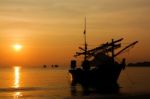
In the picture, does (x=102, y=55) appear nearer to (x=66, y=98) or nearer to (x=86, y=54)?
(x=86, y=54)

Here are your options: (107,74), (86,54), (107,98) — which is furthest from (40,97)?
(86,54)

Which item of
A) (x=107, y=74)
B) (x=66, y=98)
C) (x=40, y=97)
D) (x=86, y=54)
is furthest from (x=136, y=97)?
(x=86, y=54)

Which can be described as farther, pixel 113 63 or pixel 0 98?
pixel 113 63

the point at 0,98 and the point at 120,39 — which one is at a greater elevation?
the point at 120,39

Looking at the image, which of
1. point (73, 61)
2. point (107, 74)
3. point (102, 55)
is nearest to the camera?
point (107, 74)

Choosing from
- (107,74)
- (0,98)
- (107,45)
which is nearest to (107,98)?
(0,98)

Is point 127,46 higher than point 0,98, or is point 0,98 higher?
point 127,46

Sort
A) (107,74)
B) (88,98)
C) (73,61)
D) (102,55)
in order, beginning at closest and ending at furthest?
(88,98)
(107,74)
(102,55)
(73,61)

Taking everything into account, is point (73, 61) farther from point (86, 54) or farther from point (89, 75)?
point (89, 75)

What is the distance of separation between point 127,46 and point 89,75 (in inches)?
437

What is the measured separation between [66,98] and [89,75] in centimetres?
3956

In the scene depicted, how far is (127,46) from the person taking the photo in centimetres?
9412

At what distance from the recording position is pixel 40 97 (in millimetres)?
60594

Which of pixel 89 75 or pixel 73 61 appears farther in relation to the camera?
pixel 73 61
